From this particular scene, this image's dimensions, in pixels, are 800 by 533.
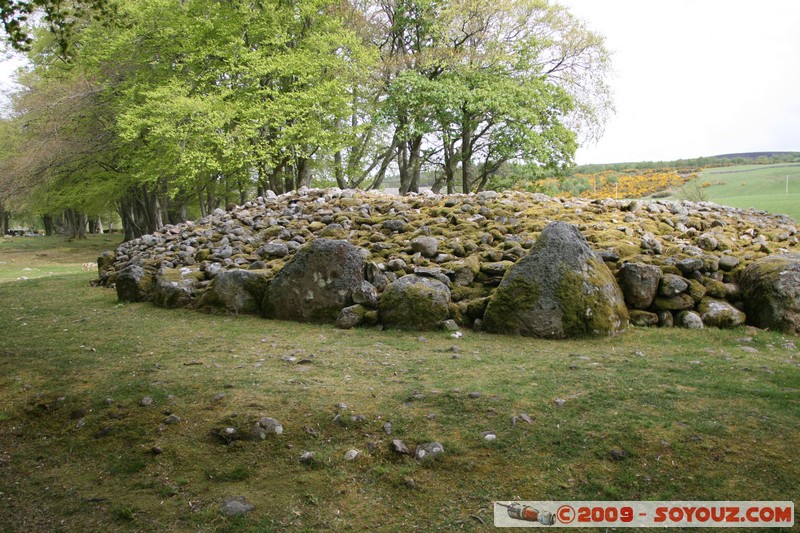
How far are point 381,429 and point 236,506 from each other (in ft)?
3.90

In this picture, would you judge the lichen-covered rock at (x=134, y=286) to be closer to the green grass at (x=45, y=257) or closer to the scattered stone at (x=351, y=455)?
the scattered stone at (x=351, y=455)

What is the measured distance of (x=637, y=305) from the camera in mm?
7922

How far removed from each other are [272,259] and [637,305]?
6416 mm

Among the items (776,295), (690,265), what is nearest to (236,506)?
(776,295)

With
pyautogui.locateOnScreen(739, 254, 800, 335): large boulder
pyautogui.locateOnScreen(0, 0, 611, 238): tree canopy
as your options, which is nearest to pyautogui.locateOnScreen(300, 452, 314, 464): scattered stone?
pyautogui.locateOnScreen(739, 254, 800, 335): large boulder

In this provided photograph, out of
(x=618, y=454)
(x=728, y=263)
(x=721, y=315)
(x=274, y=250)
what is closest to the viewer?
(x=618, y=454)

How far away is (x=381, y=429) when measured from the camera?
4172mm

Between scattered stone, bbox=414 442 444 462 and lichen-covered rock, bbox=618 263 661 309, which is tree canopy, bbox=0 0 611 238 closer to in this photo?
lichen-covered rock, bbox=618 263 661 309

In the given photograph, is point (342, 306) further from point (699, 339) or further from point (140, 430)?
point (699, 339)

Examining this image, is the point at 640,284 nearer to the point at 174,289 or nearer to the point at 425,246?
the point at 425,246

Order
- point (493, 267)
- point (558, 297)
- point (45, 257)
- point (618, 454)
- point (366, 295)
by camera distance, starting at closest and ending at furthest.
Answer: point (618, 454)
point (558, 297)
point (366, 295)
point (493, 267)
point (45, 257)

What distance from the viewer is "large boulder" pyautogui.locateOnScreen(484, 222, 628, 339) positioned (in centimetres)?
721

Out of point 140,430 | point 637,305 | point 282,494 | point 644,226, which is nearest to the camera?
point 282,494

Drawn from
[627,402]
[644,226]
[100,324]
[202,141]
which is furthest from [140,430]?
[202,141]
